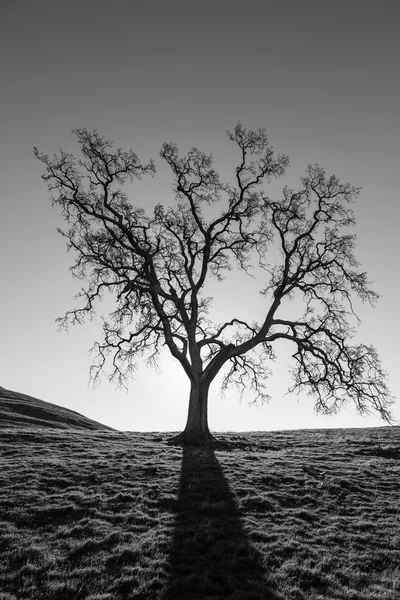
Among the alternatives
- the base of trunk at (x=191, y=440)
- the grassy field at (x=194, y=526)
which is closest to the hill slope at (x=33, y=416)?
the base of trunk at (x=191, y=440)

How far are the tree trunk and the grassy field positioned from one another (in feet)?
9.55

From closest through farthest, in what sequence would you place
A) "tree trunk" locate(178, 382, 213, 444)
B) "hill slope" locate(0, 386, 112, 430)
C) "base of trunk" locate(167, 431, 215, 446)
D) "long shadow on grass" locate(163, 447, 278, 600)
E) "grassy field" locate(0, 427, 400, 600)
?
"long shadow on grass" locate(163, 447, 278, 600) < "grassy field" locate(0, 427, 400, 600) < "base of trunk" locate(167, 431, 215, 446) < "tree trunk" locate(178, 382, 213, 444) < "hill slope" locate(0, 386, 112, 430)

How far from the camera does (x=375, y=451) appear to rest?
2100 centimetres

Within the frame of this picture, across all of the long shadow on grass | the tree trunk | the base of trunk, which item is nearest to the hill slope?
the base of trunk

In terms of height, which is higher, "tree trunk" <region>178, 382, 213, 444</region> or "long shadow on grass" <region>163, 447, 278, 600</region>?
"tree trunk" <region>178, 382, 213, 444</region>

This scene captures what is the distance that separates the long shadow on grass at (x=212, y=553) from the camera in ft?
22.4

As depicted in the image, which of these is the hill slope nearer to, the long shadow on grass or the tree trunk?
the tree trunk

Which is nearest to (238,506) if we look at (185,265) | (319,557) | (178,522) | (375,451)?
(178,522)

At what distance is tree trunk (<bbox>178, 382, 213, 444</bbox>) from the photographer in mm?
21875

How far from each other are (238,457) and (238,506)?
6843 millimetres

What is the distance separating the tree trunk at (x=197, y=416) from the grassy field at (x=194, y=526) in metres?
2.91

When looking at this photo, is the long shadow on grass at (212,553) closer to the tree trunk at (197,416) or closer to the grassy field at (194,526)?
the grassy field at (194,526)

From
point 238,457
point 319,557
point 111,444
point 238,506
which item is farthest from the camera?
point 111,444

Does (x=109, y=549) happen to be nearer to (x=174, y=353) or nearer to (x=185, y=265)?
(x=174, y=353)
